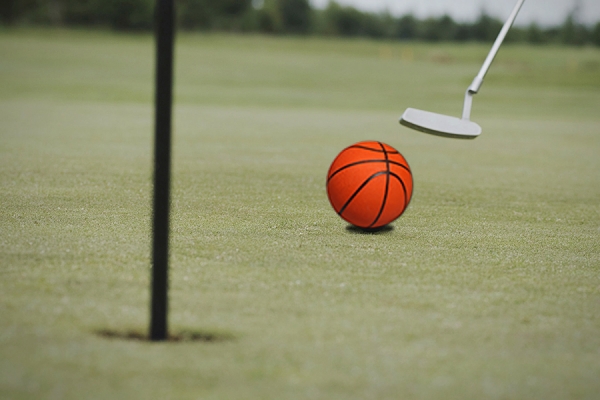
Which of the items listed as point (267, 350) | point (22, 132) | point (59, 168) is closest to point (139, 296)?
point (267, 350)

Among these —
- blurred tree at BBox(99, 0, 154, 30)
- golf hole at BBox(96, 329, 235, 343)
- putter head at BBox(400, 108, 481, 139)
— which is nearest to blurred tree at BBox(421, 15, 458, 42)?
blurred tree at BBox(99, 0, 154, 30)

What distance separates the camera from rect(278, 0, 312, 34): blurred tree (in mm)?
A: 121188

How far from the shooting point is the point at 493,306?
4766 mm

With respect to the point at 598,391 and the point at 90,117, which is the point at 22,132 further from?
the point at 598,391

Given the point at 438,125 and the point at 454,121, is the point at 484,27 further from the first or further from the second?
the point at 438,125

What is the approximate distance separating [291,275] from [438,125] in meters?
2.71

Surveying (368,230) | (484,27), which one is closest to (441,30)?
(484,27)

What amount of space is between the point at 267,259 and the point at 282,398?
2592 millimetres

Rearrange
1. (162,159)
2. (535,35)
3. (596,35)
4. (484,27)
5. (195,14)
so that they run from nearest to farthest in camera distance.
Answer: (162,159)
(596,35)
(195,14)
(484,27)
(535,35)

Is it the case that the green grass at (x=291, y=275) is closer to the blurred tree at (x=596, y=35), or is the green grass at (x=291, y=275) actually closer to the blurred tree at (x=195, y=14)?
the blurred tree at (x=195, y=14)

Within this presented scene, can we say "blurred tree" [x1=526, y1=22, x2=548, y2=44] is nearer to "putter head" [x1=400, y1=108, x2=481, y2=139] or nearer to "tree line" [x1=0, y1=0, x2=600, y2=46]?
"tree line" [x1=0, y1=0, x2=600, y2=46]

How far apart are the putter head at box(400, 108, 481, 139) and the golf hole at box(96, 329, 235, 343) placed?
365 cm

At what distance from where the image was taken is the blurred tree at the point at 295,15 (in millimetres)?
121188

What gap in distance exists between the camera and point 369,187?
6902 millimetres
